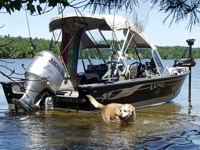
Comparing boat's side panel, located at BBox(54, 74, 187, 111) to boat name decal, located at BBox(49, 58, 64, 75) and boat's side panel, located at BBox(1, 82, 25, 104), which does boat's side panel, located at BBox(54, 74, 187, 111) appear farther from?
boat's side panel, located at BBox(1, 82, 25, 104)

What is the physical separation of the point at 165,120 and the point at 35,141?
14.1ft

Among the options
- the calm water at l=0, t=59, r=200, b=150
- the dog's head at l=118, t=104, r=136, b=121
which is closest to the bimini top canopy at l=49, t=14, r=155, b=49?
the calm water at l=0, t=59, r=200, b=150

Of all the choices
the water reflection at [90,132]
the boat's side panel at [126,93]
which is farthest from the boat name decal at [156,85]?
the water reflection at [90,132]

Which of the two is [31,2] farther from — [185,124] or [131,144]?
[185,124]

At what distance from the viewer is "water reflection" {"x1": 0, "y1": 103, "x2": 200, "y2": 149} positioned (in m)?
7.52

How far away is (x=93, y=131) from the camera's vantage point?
28.9 ft

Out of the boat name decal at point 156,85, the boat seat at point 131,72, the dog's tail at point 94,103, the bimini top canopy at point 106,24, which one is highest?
the bimini top canopy at point 106,24

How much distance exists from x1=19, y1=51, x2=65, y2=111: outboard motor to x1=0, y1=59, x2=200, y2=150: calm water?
0.43m

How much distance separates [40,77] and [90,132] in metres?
2.54

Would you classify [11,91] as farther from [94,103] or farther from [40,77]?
[94,103]

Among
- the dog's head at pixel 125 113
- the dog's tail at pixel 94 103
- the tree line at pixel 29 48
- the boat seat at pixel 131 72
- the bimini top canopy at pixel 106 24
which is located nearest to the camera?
the tree line at pixel 29 48

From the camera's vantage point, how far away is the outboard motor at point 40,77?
10.5 metres

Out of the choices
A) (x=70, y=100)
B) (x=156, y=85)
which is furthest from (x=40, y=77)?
(x=156, y=85)

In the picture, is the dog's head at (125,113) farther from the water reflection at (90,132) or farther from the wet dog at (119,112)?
the water reflection at (90,132)
